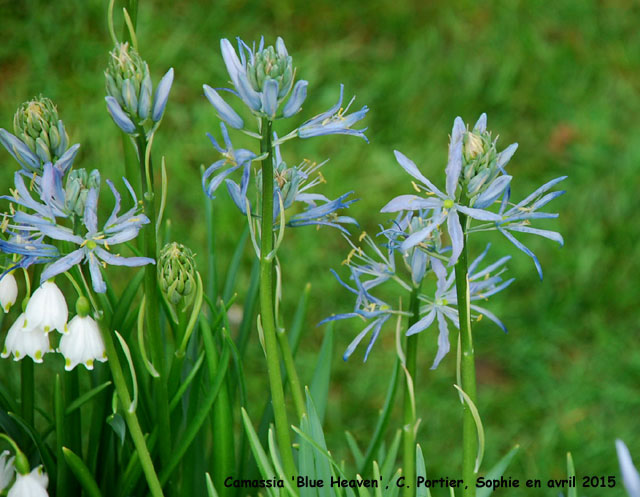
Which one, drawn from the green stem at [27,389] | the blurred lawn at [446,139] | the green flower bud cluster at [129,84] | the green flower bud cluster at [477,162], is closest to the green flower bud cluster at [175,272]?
the green flower bud cluster at [129,84]

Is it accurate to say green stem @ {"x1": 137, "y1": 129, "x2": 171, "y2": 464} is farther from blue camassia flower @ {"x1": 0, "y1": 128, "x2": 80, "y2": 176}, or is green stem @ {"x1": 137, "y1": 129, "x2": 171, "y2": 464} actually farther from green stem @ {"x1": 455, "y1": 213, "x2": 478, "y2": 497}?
green stem @ {"x1": 455, "y1": 213, "x2": 478, "y2": 497}

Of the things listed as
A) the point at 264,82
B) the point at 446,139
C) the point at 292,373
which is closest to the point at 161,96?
the point at 264,82

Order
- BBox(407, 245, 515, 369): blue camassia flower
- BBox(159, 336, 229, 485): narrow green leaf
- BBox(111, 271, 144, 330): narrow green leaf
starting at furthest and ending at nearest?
BBox(111, 271, 144, 330): narrow green leaf → BBox(159, 336, 229, 485): narrow green leaf → BBox(407, 245, 515, 369): blue camassia flower

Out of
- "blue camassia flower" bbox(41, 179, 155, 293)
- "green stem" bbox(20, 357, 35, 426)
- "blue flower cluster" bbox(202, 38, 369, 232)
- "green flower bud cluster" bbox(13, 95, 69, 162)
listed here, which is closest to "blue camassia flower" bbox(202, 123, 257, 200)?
"blue flower cluster" bbox(202, 38, 369, 232)

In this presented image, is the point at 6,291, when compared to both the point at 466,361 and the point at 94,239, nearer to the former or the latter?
the point at 94,239

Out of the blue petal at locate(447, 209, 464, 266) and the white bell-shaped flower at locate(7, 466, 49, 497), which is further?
the white bell-shaped flower at locate(7, 466, 49, 497)

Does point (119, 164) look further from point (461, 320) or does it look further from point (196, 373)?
point (461, 320)

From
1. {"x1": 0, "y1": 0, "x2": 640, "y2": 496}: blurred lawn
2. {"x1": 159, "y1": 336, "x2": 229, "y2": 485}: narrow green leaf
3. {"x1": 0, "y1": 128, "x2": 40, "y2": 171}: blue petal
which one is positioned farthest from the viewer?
{"x1": 0, "y1": 0, "x2": 640, "y2": 496}: blurred lawn
